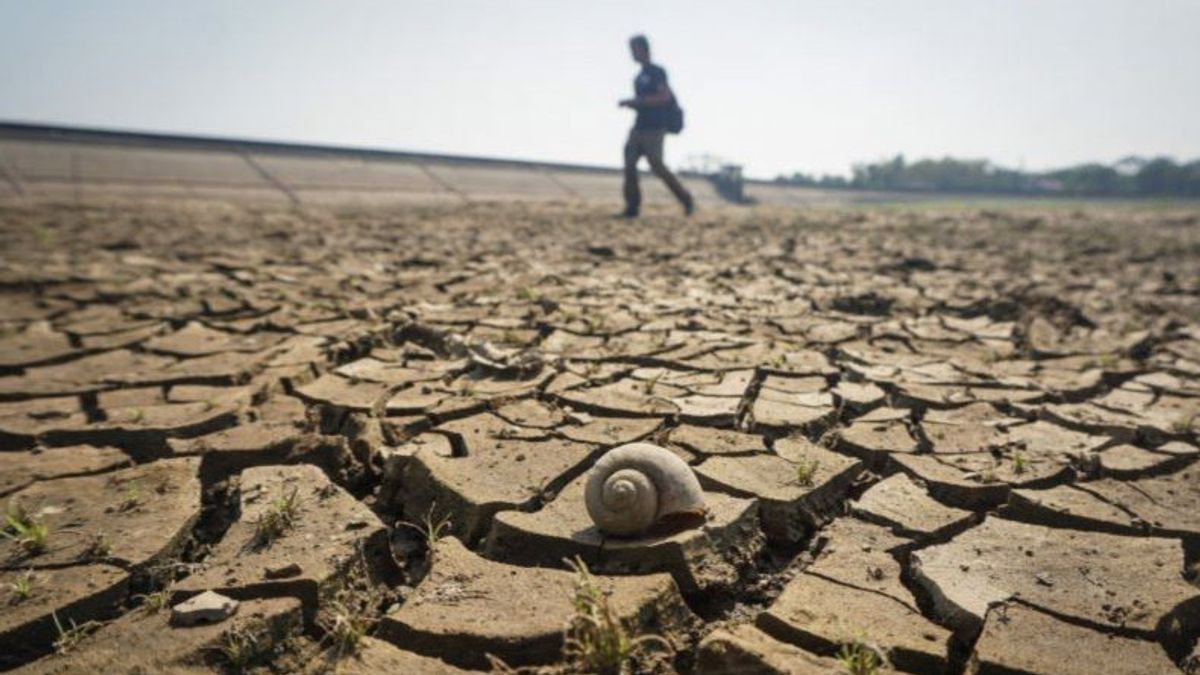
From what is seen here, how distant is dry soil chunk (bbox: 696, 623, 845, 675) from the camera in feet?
4.12

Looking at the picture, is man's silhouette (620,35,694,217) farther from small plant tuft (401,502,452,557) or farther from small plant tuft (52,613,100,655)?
small plant tuft (52,613,100,655)

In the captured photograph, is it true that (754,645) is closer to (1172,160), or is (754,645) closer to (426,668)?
(426,668)

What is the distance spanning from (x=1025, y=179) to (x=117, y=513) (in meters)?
34.6

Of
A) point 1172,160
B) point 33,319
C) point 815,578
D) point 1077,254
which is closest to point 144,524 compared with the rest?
point 815,578

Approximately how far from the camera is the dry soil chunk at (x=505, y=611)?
1329 mm

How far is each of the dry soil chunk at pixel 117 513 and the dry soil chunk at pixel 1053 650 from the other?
1.80 metres

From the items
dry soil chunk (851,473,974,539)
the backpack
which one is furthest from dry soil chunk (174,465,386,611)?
the backpack

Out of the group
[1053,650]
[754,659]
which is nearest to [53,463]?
[754,659]

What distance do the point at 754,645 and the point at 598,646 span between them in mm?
290

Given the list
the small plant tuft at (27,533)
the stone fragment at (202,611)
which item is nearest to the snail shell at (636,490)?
the stone fragment at (202,611)

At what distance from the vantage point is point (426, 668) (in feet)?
4.21

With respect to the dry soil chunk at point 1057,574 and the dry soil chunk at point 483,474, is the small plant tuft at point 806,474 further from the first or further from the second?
the dry soil chunk at point 483,474

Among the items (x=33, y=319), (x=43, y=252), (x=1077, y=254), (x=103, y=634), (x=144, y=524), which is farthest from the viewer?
(x=1077, y=254)

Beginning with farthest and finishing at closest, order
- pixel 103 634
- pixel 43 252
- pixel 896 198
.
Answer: pixel 896 198 → pixel 43 252 → pixel 103 634
